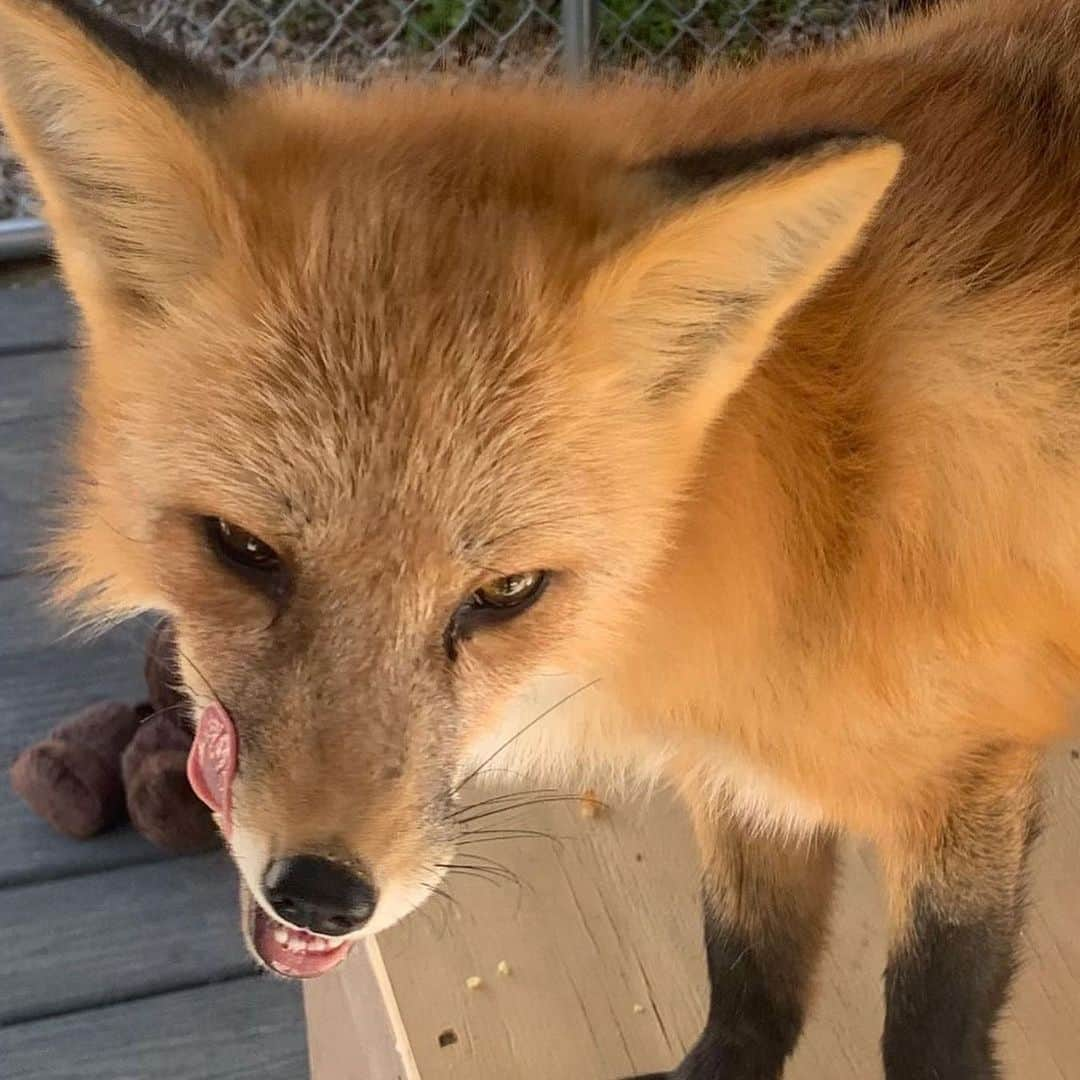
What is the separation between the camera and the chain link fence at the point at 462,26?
115 inches

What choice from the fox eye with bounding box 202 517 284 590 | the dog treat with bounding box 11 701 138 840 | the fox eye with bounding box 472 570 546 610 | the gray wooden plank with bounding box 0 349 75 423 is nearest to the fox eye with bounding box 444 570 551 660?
the fox eye with bounding box 472 570 546 610

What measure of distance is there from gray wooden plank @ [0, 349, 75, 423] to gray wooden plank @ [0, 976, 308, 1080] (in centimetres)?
109

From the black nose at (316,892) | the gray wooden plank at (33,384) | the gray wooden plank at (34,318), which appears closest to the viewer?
the black nose at (316,892)

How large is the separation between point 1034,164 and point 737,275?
0.37 metres

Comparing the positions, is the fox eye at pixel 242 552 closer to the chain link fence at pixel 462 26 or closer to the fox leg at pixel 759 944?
the fox leg at pixel 759 944

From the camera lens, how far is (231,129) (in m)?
0.90

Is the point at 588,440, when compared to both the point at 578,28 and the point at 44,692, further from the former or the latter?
the point at 578,28

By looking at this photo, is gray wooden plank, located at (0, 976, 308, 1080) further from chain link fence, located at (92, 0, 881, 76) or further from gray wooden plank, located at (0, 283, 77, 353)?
chain link fence, located at (92, 0, 881, 76)

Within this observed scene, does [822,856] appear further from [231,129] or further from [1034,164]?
[231,129]

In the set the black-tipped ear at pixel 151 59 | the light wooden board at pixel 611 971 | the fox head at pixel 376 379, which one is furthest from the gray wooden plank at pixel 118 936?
the black-tipped ear at pixel 151 59

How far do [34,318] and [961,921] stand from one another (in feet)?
6.97

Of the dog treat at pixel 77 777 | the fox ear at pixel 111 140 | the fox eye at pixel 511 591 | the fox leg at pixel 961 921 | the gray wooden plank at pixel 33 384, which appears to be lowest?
the dog treat at pixel 77 777

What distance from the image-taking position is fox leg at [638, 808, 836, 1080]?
4.38 feet

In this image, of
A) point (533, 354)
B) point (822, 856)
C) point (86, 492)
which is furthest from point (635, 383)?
point (822, 856)
